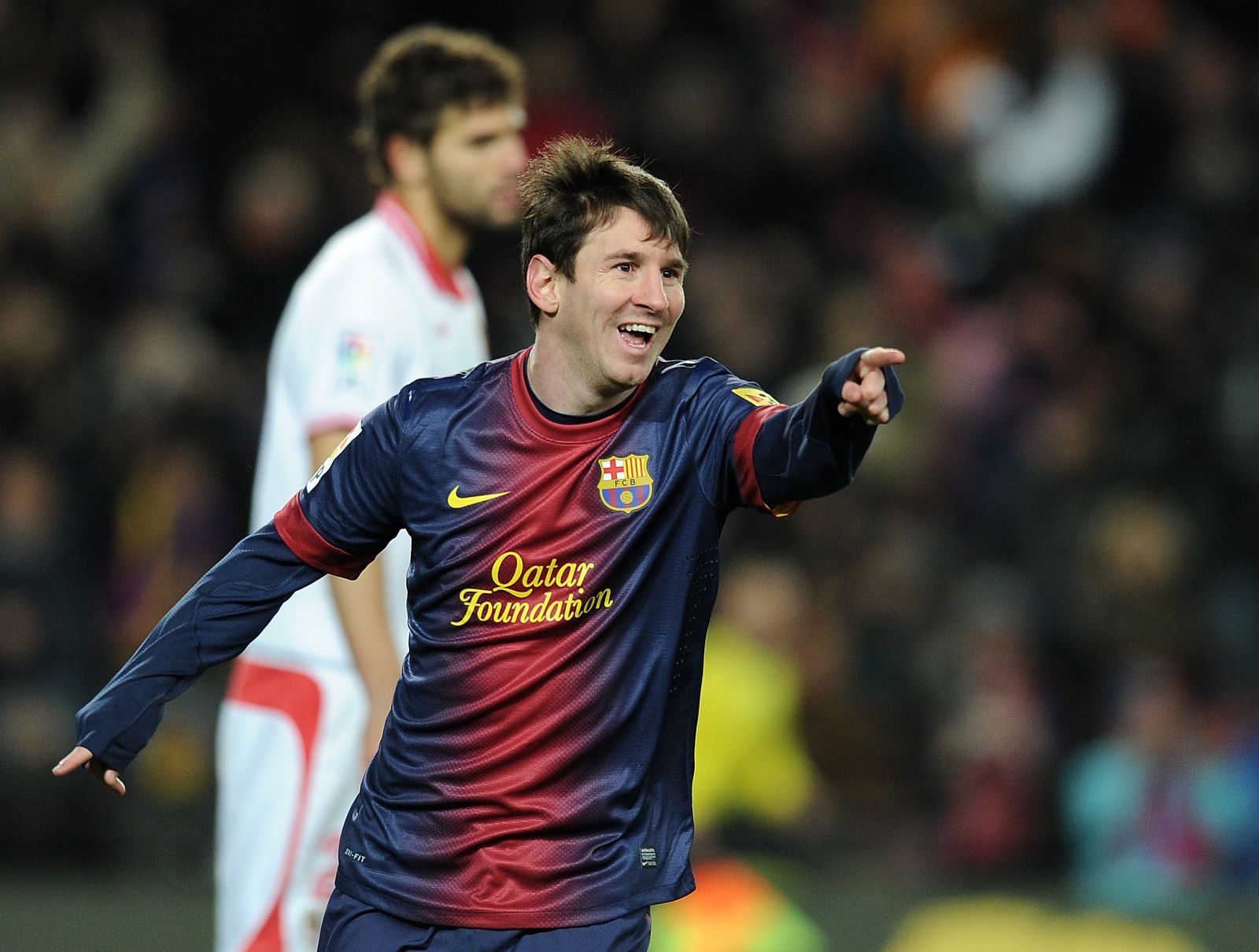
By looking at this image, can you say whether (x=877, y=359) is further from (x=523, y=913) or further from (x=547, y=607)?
(x=523, y=913)

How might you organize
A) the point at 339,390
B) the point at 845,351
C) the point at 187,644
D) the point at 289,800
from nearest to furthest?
the point at 187,644
the point at 339,390
the point at 289,800
the point at 845,351

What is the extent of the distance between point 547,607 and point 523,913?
0.54m

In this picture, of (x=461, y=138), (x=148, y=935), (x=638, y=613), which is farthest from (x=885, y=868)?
(x=638, y=613)

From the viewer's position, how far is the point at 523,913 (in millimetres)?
3467

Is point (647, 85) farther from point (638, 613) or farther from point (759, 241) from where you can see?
point (638, 613)

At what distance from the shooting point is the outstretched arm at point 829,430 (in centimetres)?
315

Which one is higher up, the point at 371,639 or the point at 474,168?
the point at 474,168

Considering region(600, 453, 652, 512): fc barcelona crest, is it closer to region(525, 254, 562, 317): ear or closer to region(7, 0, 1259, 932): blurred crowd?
region(525, 254, 562, 317): ear

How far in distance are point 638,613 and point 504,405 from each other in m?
0.47

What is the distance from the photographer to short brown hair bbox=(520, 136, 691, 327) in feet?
11.8

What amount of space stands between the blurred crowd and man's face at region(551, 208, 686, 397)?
184 inches

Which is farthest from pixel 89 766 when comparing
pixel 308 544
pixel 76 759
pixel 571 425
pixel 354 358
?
pixel 354 358

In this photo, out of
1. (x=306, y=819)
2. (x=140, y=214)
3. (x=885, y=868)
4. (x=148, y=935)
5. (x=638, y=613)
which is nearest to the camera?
A: (x=638, y=613)

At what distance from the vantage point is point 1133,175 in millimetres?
10172
